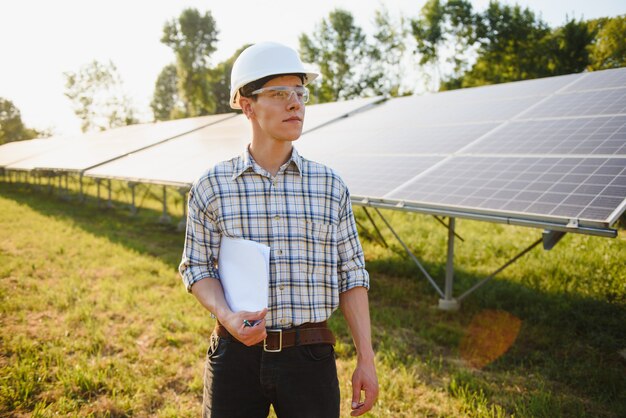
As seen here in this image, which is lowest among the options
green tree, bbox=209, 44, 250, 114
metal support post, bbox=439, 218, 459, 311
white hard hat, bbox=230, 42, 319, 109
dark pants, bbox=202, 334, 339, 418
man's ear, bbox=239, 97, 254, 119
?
metal support post, bbox=439, 218, 459, 311

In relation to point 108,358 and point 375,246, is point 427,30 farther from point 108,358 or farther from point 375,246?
point 108,358

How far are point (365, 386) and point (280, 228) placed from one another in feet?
2.35

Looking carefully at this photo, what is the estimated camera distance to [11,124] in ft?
190

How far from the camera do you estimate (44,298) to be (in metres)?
5.34

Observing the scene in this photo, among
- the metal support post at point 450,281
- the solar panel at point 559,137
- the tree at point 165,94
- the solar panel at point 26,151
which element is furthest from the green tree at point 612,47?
the tree at point 165,94

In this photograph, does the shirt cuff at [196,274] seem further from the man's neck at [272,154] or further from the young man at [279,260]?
the man's neck at [272,154]

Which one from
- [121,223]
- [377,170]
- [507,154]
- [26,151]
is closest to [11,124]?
[26,151]

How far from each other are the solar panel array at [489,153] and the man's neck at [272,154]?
2.37m

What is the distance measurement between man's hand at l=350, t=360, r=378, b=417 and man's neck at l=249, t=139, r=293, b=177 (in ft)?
2.89

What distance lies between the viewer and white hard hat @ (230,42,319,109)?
5.24ft

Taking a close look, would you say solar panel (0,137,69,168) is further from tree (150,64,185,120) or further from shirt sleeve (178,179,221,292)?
tree (150,64,185,120)

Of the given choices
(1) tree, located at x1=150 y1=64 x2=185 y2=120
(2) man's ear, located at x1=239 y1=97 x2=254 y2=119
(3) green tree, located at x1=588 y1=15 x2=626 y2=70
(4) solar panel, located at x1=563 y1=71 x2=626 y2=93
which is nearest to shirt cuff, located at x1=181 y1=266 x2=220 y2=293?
(2) man's ear, located at x1=239 y1=97 x2=254 y2=119

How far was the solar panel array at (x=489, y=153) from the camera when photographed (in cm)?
341

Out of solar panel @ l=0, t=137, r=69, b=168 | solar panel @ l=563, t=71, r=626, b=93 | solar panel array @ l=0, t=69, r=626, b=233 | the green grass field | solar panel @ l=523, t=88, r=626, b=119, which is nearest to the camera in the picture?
the green grass field
